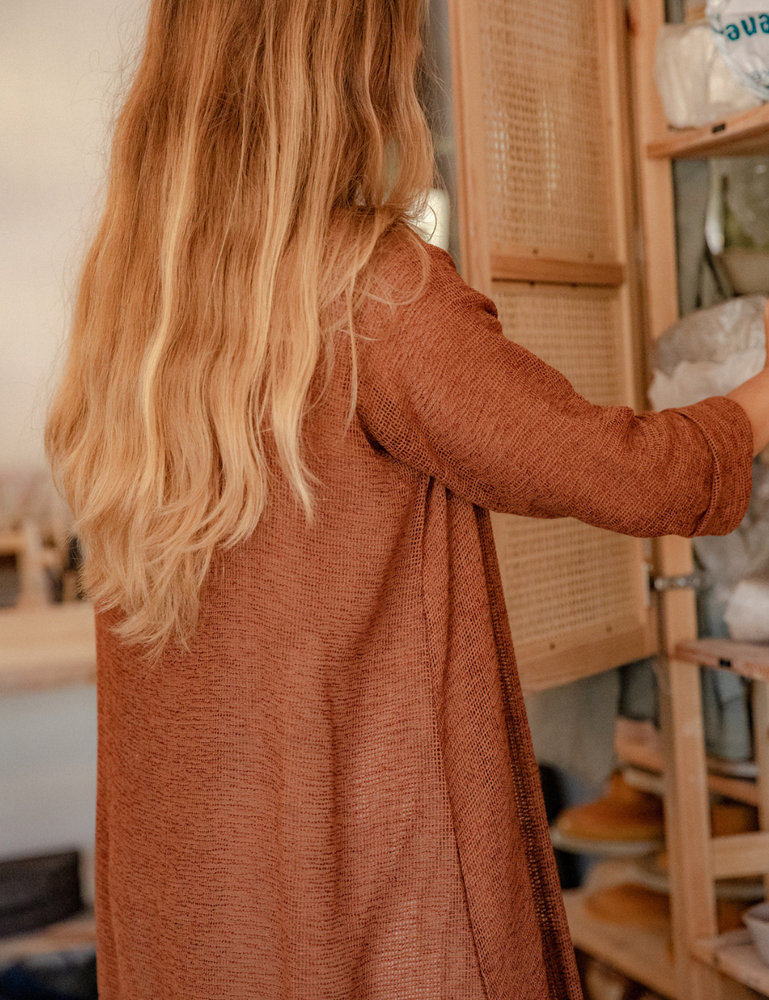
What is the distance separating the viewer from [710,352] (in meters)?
1.41

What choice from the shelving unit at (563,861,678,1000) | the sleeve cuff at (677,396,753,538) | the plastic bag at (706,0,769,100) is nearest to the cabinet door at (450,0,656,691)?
the plastic bag at (706,0,769,100)

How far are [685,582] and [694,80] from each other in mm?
762

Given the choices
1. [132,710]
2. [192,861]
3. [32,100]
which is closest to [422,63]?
[32,100]

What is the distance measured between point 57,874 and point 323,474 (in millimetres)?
991

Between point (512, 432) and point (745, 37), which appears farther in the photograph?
point (745, 37)

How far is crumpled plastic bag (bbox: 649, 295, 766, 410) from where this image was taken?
4.50ft

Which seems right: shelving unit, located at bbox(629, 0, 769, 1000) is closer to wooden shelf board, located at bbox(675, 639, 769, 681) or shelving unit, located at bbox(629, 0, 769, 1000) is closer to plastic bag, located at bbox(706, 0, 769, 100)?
wooden shelf board, located at bbox(675, 639, 769, 681)

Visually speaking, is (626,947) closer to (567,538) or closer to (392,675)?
(567,538)

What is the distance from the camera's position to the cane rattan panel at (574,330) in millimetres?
1394

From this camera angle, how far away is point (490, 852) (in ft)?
2.74

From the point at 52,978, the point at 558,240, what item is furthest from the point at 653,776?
the point at 52,978

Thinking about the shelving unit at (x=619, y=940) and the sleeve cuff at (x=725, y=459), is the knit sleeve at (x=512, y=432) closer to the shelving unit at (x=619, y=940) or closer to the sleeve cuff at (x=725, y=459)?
the sleeve cuff at (x=725, y=459)

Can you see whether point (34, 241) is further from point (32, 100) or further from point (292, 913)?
point (292, 913)

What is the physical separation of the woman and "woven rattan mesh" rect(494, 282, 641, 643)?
543 millimetres
